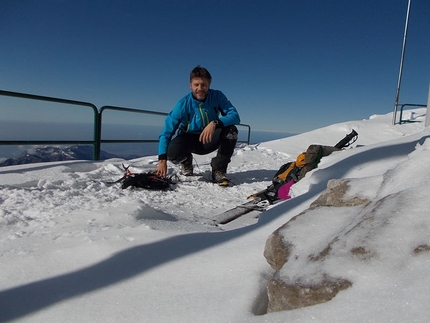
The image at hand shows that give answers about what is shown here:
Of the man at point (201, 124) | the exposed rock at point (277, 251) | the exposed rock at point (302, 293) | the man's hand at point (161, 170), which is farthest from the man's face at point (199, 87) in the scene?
the exposed rock at point (302, 293)

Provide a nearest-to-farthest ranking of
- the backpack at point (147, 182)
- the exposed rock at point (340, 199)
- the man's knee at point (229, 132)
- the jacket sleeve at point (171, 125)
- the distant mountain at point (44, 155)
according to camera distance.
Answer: the exposed rock at point (340, 199) < the backpack at point (147, 182) < the jacket sleeve at point (171, 125) < the man's knee at point (229, 132) < the distant mountain at point (44, 155)

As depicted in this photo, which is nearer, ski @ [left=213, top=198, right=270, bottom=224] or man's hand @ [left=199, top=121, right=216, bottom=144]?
ski @ [left=213, top=198, right=270, bottom=224]

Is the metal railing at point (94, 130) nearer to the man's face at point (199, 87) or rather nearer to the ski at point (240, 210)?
the man's face at point (199, 87)

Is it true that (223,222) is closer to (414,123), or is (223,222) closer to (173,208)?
(173,208)

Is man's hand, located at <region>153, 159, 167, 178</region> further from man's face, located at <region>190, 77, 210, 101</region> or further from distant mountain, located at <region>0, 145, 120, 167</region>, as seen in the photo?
distant mountain, located at <region>0, 145, 120, 167</region>

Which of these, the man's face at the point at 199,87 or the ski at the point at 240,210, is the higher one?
the man's face at the point at 199,87

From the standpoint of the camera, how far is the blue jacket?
276cm

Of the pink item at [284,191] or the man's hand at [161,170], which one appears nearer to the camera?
the pink item at [284,191]

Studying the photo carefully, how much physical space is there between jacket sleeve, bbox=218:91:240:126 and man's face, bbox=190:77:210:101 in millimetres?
210

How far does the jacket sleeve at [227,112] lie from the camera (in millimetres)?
2773

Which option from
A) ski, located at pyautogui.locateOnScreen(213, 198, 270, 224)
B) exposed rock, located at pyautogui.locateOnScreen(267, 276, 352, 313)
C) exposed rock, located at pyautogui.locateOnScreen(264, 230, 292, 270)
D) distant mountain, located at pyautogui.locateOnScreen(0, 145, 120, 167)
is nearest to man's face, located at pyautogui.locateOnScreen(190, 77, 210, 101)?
ski, located at pyautogui.locateOnScreen(213, 198, 270, 224)

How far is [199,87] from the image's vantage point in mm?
2725

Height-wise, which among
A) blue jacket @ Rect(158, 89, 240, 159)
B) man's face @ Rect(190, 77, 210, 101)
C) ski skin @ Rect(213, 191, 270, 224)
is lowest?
ski skin @ Rect(213, 191, 270, 224)

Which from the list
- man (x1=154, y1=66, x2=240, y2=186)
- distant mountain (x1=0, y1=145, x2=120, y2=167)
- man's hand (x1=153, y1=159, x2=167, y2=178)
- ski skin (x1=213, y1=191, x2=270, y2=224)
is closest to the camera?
ski skin (x1=213, y1=191, x2=270, y2=224)
